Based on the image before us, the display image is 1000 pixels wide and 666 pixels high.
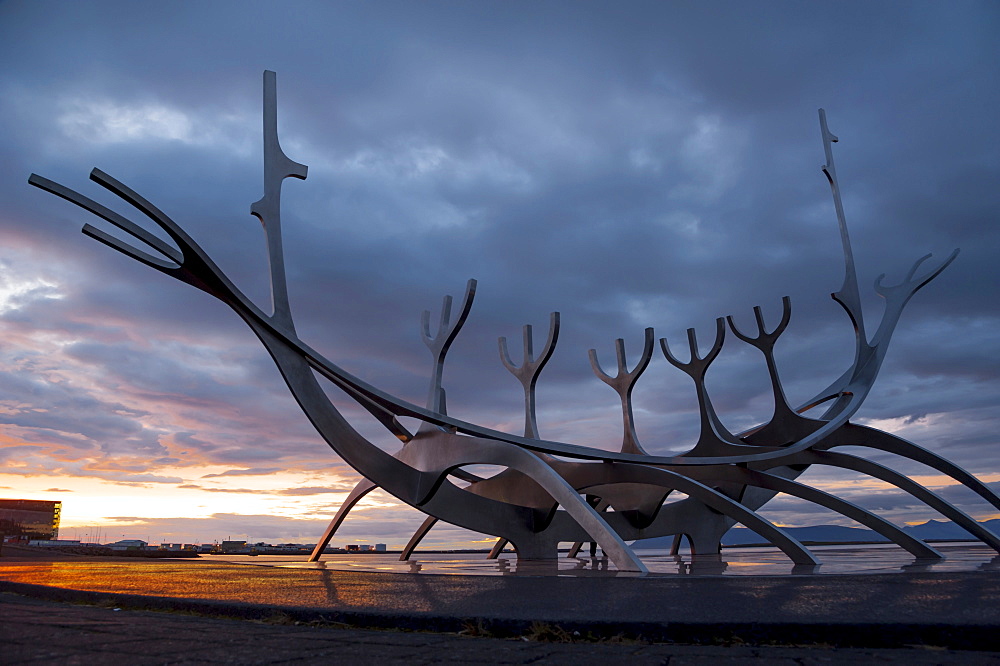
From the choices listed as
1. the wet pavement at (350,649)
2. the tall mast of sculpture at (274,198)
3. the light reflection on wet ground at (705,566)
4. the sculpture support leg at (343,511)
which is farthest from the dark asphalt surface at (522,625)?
the sculpture support leg at (343,511)

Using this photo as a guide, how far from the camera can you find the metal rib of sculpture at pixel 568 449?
484 inches

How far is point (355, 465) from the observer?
13.8 m

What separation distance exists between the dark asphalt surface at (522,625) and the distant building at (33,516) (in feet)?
144

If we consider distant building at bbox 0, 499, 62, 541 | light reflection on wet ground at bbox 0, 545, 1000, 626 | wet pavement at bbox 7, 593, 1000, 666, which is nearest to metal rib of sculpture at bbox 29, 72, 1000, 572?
light reflection on wet ground at bbox 0, 545, 1000, 626

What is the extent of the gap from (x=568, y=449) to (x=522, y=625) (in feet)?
37.2

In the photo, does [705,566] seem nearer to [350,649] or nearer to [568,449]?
[568,449]

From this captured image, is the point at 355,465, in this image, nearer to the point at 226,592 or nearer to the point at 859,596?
the point at 226,592

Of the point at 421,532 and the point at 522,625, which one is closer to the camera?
the point at 522,625

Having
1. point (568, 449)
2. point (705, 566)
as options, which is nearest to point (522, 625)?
point (705, 566)

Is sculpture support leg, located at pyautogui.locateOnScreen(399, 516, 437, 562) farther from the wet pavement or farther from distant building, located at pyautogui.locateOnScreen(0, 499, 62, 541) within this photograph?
distant building, located at pyautogui.locateOnScreen(0, 499, 62, 541)

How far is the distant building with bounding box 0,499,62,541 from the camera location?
40409mm

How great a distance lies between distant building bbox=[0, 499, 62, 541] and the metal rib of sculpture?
1277 inches

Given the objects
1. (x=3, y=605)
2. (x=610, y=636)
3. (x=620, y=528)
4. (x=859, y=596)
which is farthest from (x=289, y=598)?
(x=620, y=528)

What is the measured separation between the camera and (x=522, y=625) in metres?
3.35
